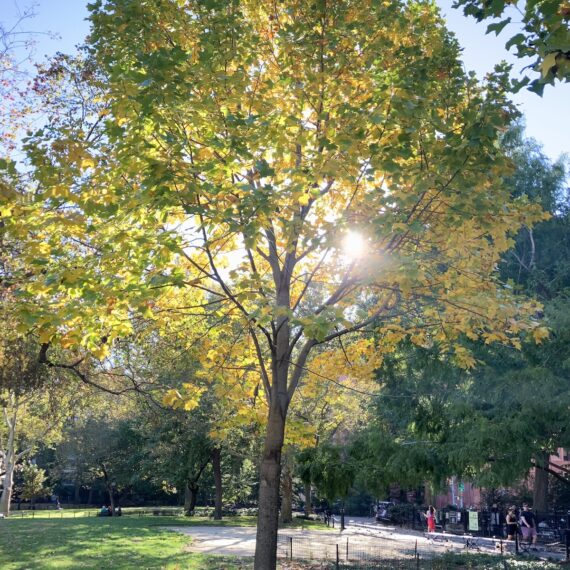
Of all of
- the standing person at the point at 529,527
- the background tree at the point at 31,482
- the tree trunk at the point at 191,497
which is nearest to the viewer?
the standing person at the point at 529,527

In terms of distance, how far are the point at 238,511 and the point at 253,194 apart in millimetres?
40145

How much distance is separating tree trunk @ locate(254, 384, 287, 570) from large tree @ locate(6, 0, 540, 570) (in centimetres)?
3

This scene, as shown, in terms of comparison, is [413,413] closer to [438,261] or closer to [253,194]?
[438,261]

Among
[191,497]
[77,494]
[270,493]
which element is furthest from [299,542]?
[77,494]

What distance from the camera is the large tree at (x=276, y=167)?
675 cm

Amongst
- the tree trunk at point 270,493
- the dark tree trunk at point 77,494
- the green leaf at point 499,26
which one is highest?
the green leaf at point 499,26

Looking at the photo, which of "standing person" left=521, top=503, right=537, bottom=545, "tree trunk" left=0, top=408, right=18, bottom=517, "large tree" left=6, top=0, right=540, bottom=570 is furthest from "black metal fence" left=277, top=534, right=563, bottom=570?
"tree trunk" left=0, top=408, right=18, bottom=517

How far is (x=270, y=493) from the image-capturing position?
839 centimetres

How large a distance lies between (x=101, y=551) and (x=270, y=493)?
11404 millimetres

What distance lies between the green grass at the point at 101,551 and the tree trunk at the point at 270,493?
22.6ft

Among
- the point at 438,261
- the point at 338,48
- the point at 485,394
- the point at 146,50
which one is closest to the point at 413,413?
the point at 485,394

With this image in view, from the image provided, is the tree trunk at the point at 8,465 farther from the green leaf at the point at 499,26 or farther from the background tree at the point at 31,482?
the green leaf at the point at 499,26

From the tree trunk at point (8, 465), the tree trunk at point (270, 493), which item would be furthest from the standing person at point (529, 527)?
the tree trunk at point (8, 465)

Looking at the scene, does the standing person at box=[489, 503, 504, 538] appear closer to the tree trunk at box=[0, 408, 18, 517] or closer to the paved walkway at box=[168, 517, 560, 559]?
the paved walkway at box=[168, 517, 560, 559]
